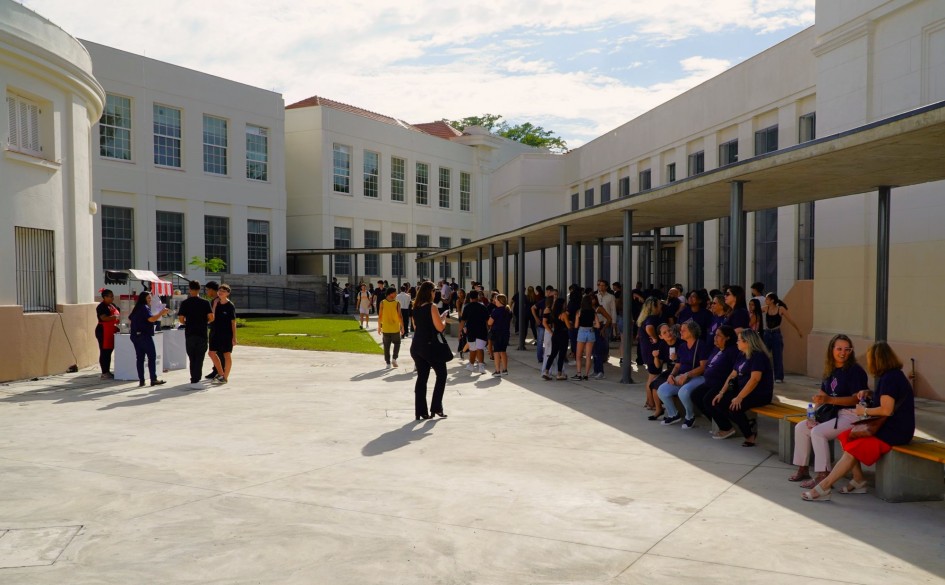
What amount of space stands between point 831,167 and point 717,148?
41.3ft

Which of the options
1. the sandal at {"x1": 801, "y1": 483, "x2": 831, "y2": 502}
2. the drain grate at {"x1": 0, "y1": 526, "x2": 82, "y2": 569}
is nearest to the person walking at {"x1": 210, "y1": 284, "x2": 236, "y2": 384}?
the drain grate at {"x1": 0, "y1": 526, "x2": 82, "y2": 569}

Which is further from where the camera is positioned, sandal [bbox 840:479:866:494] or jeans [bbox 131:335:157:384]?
jeans [bbox 131:335:157:384]

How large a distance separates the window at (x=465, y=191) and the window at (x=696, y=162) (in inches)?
1238

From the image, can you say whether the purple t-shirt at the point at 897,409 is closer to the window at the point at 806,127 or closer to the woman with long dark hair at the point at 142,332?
the woman with long dark hair at the point at 142,332

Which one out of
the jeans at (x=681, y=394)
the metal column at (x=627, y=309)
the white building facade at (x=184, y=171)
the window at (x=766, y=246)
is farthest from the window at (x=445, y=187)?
the jeans at (x=681, y=394)

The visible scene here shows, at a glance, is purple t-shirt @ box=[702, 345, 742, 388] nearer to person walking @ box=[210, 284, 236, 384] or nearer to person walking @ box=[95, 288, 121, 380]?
person walking @ box=[210, 284, 236, 384]

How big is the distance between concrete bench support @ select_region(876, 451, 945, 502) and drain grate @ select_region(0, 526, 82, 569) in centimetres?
644

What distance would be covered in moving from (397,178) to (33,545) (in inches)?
1764

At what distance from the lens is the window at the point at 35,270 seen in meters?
14.4

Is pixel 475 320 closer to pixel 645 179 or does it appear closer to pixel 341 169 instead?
pixel 645 179

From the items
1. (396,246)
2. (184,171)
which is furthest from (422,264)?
(184,171)

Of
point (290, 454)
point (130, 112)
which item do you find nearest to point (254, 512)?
point (290, 454)

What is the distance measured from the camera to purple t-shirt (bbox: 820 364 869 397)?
738 centimetres

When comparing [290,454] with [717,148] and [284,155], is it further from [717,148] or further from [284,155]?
[284,155]
